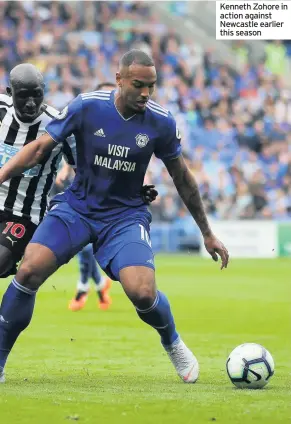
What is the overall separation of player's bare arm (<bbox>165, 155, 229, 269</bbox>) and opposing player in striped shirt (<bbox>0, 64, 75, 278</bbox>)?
2.47 feet

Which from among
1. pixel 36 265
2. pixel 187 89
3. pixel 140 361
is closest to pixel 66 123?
pixel 36 265

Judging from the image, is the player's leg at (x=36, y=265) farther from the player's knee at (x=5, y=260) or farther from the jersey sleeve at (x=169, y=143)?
the jersey sleeve at (x=169, y=143)

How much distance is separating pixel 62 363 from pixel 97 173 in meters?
2.00

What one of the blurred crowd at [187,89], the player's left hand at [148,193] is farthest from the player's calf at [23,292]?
the blurred crowd at [187,89]

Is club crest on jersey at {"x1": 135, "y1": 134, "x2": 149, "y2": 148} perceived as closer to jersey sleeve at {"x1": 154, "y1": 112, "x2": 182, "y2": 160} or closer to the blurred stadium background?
jersey sleeve at {"x1": 154, "y1": 112, "x2": 182, "y2": 160}

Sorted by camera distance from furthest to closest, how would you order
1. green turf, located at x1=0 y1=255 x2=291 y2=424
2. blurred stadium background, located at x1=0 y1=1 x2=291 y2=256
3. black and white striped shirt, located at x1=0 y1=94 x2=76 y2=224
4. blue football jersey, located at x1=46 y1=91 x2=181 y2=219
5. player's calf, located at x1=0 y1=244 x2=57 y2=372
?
1. blurred stadium background, located at x1=0 y1=1 x2=291 y2=256
2. black and white striped shirt, located at x1=0 y1=94 x2=76 y2=224
3. blue football jersey, located at x1=46 y1=91 x2=181 y2=219
4. player's calf, located at x1=0 y1=244 x2=57 y2=372
5. green turf, located at x1=0 y1=255 x2=291 y2=424

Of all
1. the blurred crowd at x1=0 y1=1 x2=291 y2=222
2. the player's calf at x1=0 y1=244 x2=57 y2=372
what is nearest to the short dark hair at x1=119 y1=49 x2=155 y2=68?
the player's calf at x1=0 y1=244 x2=57 y2=372

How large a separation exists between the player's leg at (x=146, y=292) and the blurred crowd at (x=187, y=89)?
16483 millimetres

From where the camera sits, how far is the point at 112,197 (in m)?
6.96

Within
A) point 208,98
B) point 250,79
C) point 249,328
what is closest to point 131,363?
point 249,328

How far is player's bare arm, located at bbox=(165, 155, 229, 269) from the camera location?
278 inches

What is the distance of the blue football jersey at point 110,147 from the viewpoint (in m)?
6.82

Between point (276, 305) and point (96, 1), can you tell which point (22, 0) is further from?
point (276, 305)

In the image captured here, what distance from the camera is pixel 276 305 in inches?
549
